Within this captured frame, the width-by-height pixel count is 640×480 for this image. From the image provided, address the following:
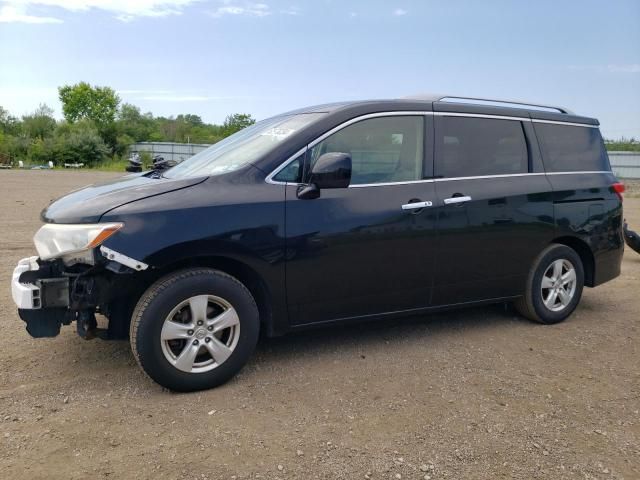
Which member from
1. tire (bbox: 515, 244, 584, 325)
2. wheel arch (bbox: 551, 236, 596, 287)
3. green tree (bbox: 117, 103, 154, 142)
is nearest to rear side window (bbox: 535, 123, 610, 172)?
wheel arch (bbox: 551, 236, 596, 287)

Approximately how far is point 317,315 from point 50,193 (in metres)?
15.7

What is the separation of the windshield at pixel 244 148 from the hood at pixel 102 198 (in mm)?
288

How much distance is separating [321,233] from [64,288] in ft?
5.37

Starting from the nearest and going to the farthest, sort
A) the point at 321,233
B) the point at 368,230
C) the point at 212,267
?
the point at 212,267
the point at 321,233
the point at 368,230

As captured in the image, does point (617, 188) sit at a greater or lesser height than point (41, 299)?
greater

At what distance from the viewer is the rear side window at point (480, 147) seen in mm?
4312

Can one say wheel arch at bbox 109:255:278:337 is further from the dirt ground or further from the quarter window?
the quarter window

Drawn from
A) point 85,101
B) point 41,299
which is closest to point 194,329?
point 41,299

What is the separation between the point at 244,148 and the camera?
159 inches

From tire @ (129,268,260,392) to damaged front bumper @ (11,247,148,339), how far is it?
0.23m

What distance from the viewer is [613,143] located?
150ft

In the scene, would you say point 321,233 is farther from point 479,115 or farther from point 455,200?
point 479,115

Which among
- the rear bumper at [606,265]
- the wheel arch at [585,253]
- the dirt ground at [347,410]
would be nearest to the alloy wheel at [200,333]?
the dirt ground at [347,410]

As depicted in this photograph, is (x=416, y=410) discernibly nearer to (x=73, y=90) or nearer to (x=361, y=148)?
(x=361, y=148)
